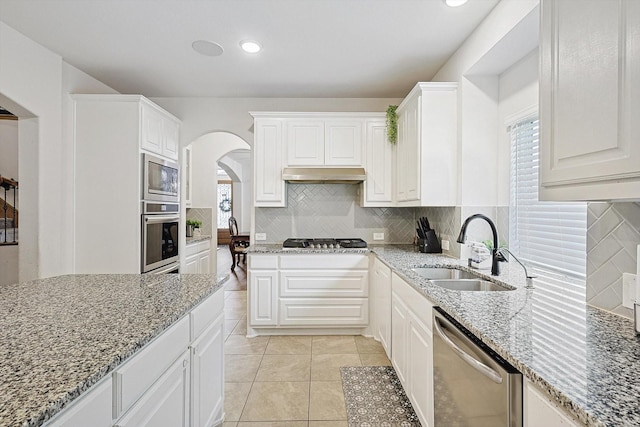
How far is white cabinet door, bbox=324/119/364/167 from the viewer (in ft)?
11.8

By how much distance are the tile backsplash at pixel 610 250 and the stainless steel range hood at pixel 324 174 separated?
2.23m

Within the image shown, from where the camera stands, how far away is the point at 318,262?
3301 mm

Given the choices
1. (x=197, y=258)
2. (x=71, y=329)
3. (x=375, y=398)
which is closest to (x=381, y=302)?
(x=375, y=398)

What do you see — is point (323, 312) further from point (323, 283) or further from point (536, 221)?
point (536, 221)

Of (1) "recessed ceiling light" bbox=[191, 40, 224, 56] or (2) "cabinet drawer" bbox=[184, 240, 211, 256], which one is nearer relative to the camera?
(1) "recessed ceiling light" bbox=[191, 40, 224, 56]

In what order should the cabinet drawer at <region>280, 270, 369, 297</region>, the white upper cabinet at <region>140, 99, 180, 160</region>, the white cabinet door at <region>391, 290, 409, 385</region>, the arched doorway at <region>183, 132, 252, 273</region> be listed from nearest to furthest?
the white cabinet door at <region>391, 290, 409, 385</region>, the white upper cabinet at <region>140, 99, 180, 160</region>, the cabinet drawer at <region>280, 270, 369, 297</region>, the arched doorway at <region>183, 132, 252, 273</region>

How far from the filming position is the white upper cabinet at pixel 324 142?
359cm

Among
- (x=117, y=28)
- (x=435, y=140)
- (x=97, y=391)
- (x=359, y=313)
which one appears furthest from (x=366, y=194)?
(x=97, y=391)

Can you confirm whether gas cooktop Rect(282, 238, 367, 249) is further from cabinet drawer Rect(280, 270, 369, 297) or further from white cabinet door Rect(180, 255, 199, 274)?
white cabinet door Rect(180, 255, 199, 274)

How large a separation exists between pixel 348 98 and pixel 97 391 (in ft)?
12.3

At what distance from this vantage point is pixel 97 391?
849mm

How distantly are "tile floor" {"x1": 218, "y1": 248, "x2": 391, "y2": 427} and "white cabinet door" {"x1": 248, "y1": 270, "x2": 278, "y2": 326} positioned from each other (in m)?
0.22

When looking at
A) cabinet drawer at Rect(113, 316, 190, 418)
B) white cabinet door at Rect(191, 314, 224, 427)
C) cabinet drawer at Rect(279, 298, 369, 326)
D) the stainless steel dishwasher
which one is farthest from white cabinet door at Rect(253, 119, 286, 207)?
the stainless steel dishwasher

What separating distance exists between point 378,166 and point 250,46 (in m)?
1.77
